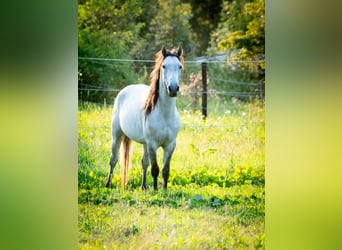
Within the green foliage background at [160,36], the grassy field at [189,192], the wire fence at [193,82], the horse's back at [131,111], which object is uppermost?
the green foliage background at [160,36]

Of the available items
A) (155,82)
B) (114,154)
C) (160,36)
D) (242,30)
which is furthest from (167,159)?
(242,30)

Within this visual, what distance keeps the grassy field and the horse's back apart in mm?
95

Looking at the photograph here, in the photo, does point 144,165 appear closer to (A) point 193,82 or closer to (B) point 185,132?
(B) point 185,132

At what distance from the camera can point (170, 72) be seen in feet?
14.3

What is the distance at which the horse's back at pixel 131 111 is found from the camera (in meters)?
4.39

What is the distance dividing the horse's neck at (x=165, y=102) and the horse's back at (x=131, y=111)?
0.45ft

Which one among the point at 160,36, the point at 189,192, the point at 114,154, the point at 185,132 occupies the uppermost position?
the point at 160,36

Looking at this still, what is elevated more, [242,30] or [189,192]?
[242,30]

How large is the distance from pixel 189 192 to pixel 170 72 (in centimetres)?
114

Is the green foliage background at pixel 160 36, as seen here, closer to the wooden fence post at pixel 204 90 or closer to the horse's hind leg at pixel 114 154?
the wooden fence post at pixel 204 90

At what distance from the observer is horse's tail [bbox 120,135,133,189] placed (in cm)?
438

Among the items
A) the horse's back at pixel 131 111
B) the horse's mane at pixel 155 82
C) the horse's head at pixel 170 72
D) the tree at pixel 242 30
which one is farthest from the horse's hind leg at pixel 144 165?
the tree at pixel 242 30
